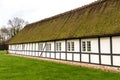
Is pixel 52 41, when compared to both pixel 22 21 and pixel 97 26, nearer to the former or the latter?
pixel 97 26

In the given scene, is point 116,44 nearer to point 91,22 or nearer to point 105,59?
point 105,59

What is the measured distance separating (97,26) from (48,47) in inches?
369

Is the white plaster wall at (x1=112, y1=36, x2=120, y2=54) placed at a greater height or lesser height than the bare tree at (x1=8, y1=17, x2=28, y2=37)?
lesser

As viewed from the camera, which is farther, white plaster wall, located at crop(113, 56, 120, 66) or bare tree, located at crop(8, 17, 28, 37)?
bare tree, located at crop(8, 17, 28, 37)

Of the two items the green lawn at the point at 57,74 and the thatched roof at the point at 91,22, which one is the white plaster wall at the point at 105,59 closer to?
the green lawn at the point at 57,74

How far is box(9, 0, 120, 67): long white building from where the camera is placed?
1487 cm

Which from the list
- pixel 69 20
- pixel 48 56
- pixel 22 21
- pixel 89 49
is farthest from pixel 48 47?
pixel 22 21

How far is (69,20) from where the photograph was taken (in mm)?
23344

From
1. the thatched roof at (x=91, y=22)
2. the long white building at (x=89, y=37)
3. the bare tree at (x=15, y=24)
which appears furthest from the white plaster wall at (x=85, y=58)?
the bare tree at (x=15, y=24)

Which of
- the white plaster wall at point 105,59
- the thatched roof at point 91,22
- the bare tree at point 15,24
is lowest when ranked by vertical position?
the white plaster wall at point 105,59

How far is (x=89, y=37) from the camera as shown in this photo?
1688cm

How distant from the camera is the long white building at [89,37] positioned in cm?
1487

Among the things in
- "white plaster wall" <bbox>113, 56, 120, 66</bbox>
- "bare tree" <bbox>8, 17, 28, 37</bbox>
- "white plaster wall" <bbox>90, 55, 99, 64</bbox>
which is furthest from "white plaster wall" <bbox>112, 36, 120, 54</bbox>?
"bare tree" <bbox>8, 17, 28, 37</bbox>

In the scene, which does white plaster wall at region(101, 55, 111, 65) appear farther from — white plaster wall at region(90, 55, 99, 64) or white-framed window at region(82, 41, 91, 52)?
white-framed window at region(82, 41, 91, 52)
